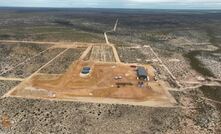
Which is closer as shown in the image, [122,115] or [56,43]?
[122,115]

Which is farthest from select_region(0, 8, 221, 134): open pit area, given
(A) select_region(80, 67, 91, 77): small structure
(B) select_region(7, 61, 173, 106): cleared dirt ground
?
(A) select_region(80, 67, 91, 77): small structure

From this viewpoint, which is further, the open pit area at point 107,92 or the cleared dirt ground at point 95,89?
the cleared dirt ground at point 95,89

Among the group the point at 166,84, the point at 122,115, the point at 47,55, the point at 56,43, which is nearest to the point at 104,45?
the point at 56,43

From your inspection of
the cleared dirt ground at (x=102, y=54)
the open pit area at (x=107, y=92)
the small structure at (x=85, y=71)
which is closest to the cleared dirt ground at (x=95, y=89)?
the open pit area at (x=107, y=92)

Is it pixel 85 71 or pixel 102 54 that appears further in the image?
pixel 102 54

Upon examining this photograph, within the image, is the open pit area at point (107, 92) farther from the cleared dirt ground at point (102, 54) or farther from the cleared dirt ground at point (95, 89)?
the cleared dirt ground at point (102, 54)

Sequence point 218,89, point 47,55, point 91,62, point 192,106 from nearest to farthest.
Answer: point 192,106 < point 218,89 < point 91,62 < point 47,55

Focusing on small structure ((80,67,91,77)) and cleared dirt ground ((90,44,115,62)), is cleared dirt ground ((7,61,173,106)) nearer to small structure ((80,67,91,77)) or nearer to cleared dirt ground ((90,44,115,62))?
small structure ((80,67,91,77))

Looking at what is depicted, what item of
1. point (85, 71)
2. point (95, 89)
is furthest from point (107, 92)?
point (85, 71)

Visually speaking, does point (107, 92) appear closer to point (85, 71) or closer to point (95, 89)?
point (95, 89)

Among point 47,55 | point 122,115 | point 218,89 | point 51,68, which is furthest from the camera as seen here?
point 47,55

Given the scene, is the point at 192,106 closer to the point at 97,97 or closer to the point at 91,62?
the point at 97,97
